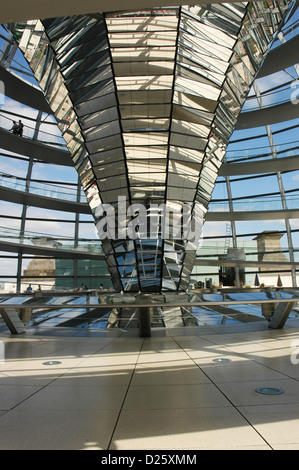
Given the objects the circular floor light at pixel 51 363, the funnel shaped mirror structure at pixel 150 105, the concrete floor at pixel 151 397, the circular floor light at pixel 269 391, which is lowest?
the circular floor light at pixel 51 363

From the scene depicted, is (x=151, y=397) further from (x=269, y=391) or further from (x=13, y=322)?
(x=13, y=322)

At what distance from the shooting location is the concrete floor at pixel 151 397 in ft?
10.3

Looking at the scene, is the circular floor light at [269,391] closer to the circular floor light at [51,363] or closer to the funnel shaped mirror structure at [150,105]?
the circular floor light at [51,363]

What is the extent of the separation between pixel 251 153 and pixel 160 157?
2132 cm

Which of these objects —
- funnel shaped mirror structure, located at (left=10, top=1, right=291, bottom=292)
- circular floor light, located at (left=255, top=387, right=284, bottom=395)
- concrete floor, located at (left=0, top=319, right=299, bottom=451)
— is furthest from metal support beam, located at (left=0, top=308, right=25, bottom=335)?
funnel shaped mirror structure, located at (left=10, top=1, right=291, bottom=292)

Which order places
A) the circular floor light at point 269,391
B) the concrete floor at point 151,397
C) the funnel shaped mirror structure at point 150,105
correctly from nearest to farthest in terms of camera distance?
the concrete floor at point 151,397 → the circular floor light at point 269,391 → the funnel shaped mirror structure at point 150,105

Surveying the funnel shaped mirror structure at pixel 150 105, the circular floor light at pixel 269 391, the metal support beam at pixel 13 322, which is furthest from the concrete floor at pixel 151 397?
the funnel shaped mirror structure at pixel 150 105

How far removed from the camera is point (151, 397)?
4.40 meters

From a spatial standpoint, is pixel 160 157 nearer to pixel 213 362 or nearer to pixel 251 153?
pixel 213 362

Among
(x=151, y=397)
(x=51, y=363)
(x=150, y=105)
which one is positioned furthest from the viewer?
(x=150, y=105)

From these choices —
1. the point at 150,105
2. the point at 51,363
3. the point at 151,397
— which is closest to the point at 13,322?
the point at 51,363

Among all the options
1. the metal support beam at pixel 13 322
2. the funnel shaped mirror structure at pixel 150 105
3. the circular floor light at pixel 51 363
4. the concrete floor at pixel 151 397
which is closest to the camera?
the concrete floor at pixel 151 397

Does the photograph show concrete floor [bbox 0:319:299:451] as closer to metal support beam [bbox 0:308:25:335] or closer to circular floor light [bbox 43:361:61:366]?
circular floor light [bbox 43:361:61:366]

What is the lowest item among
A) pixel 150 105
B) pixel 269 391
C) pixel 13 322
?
pixel 269 391
